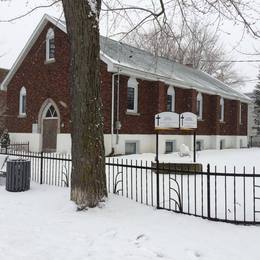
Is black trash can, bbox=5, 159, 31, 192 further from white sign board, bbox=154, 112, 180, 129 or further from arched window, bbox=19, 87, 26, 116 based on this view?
arched window, bbox=19, 87, 26, 116

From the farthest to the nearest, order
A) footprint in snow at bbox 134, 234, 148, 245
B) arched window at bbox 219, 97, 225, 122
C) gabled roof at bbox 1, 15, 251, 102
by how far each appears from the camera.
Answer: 1. arched window at bbox 219, 97, 225, 122
2. gabled roof at bbox 1, 15, 251, 102
3. footprint in snow at bbox 134, 234, 148, 245

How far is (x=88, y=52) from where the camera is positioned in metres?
7.83

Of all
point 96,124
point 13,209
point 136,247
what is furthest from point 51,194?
point 136,247

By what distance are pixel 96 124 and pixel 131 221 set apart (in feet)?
7.06

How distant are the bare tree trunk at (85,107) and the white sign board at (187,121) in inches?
229

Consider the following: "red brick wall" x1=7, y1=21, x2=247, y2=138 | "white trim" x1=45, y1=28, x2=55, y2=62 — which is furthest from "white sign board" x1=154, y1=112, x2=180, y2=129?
"white trim" x1=45, y1=28, x2=55, y2=62

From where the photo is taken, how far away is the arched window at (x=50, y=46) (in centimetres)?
2211

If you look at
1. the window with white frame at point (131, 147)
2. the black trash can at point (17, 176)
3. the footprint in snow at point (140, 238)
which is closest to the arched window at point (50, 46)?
the window with white frame at point (131, 147)

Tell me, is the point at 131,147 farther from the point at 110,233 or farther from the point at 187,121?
the point at 110,233

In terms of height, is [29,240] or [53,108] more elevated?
[53,108]

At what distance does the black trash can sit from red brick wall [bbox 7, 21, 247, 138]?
9.29 m

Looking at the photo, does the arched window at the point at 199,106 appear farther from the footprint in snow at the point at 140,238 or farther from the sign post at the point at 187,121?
the footprint in snow at the point at 140,238

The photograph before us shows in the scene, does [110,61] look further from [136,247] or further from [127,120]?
[136,247]

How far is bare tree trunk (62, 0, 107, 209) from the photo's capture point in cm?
767
